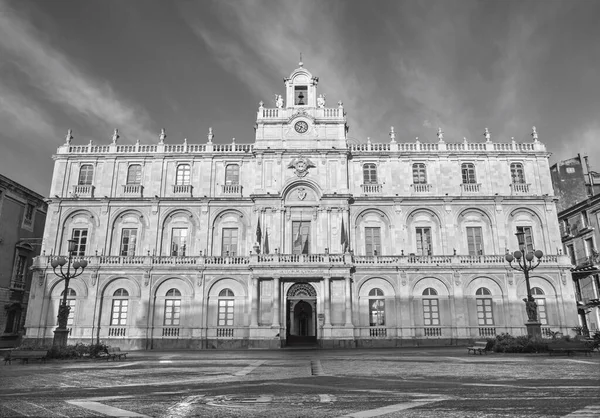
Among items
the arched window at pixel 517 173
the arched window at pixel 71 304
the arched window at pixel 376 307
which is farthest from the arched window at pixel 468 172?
the arched window at pixel 71 304

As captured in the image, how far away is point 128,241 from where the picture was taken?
127 ft

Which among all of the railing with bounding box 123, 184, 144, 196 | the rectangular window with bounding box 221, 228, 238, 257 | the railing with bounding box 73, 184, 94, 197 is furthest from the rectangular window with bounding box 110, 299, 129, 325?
the railing with bounding box 73, 184, 94, 197

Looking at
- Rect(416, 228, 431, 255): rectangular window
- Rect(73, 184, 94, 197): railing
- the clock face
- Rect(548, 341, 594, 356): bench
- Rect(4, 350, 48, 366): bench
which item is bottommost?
Rect(4, 350, 48, 366): bench

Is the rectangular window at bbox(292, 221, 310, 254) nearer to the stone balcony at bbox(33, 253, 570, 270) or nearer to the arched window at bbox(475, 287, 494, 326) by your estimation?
the stone balcony at bbox(33, 253, 570, 270)

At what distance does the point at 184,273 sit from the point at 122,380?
25.1m

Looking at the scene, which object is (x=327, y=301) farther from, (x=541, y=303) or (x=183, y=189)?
(x=541, y=303)

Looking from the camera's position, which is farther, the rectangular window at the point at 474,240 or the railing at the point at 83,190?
the railing at the point at 83,190

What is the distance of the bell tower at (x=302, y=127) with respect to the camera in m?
39.5

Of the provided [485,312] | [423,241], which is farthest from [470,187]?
[485,312]

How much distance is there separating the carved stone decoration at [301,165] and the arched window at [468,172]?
13112 mm

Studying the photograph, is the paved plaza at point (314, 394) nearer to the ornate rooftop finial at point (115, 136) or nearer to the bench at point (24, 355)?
the bench at point (24, 355)

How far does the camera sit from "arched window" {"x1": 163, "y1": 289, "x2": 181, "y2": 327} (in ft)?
118

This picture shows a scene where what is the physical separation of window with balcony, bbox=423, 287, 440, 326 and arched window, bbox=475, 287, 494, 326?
125 inches

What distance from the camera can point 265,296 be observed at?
1383 inches
